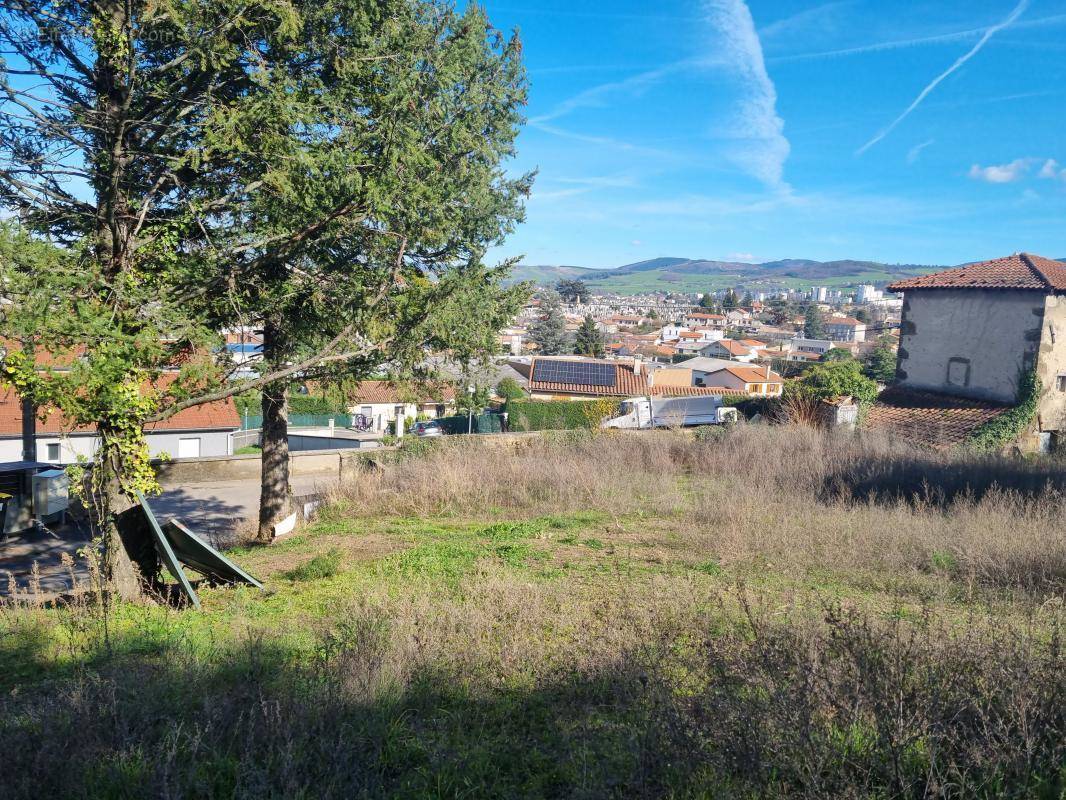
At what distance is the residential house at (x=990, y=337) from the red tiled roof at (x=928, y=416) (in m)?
0.10

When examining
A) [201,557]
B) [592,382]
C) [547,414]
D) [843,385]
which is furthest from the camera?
[592,382]

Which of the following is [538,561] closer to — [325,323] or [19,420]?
[325,323]

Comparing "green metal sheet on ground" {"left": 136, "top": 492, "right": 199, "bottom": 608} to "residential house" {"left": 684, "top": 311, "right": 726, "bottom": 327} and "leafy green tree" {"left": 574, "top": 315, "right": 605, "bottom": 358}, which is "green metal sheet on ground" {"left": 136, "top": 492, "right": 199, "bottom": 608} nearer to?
"leafy green tree" {"left": 574, "top": 315, "right": 605, "bottom": 358}

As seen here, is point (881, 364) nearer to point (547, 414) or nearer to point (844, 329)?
point (547, 414)

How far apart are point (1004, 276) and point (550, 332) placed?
63.3 meters

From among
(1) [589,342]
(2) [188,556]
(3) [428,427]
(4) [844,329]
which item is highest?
(4) [844,329]

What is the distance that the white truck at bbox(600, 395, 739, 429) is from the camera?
91.2 ft

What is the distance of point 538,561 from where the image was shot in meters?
8.45

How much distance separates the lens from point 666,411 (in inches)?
1152

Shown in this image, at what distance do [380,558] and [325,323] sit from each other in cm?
301

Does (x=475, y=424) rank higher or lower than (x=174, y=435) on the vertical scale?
higher

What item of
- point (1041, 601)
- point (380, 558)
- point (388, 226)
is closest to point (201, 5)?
point (388, 226)

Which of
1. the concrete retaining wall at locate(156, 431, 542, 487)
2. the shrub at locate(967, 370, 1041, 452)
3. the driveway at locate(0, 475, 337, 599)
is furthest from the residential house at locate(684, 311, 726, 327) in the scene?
the driveway at locate(0, 475, 337, 599)

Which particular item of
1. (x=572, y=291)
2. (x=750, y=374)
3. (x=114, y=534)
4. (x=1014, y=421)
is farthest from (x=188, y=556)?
(x=572, y=291)
